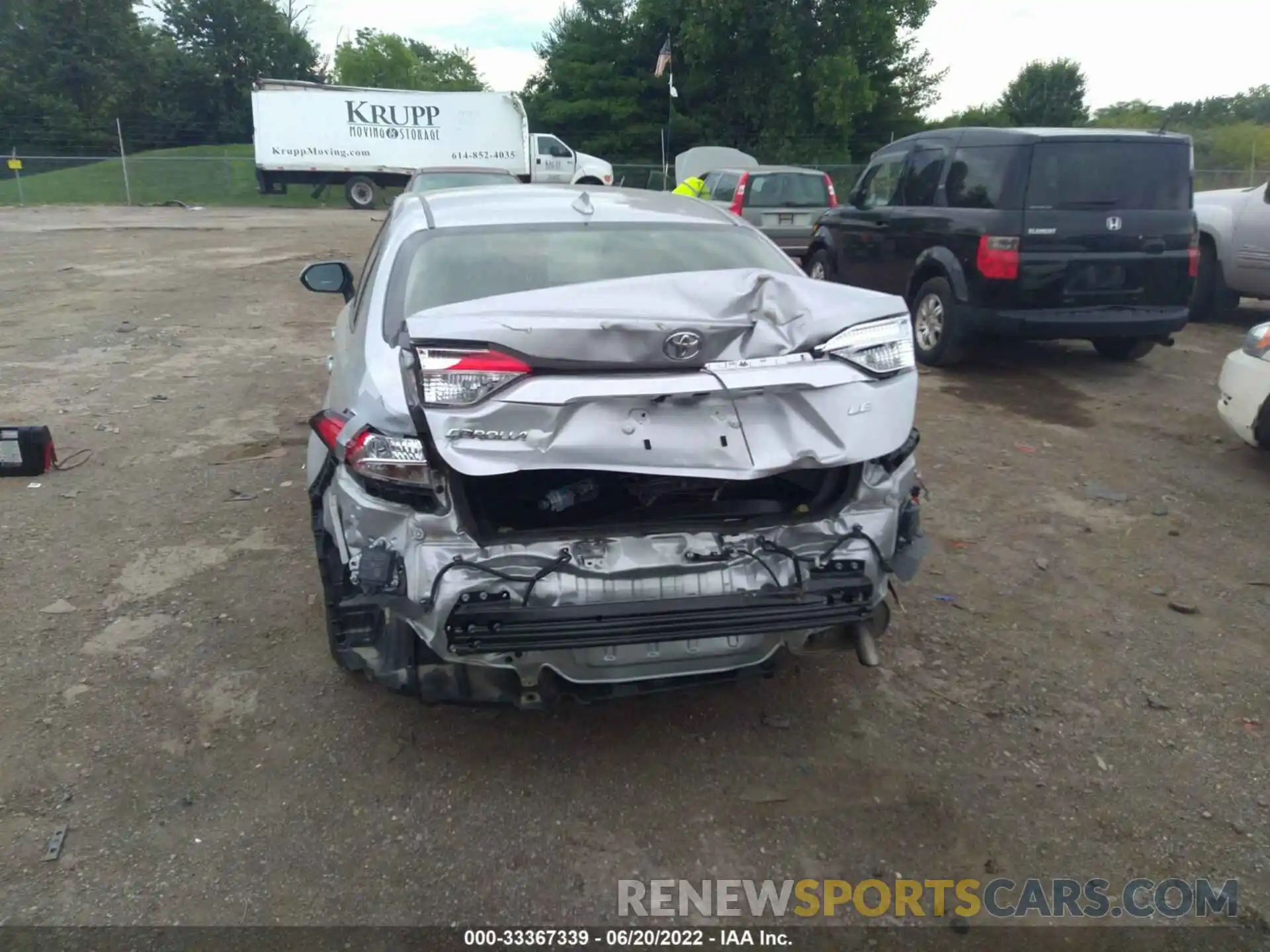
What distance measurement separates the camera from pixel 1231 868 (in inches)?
104

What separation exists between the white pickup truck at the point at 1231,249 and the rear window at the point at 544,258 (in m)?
7.51

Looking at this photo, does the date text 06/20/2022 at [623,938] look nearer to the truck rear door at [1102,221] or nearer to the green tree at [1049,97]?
the truck rear door at [1102,221]

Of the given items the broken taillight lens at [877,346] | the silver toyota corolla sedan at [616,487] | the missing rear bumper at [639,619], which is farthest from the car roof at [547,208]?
the missing rear bumper at [639,619]

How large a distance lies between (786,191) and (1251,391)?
9359 millimetres

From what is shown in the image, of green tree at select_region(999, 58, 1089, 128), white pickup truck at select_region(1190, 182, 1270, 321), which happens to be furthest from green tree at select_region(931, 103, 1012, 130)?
white pickup truck at select_region(1190, 182, 1270, 321)

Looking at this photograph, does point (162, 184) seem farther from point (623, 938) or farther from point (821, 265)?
point (623, 938)

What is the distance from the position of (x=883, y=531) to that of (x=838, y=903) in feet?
3.57

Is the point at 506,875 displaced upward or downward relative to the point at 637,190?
downward

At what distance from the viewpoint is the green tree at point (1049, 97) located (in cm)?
4278

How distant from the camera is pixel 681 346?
2.70m

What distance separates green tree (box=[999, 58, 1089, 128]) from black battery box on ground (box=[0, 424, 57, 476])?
44.6m

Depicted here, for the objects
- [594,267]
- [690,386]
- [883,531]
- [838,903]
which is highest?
[594,267]

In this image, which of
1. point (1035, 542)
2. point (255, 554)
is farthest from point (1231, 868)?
point (255, 554)

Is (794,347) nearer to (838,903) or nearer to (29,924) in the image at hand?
(838,903)
